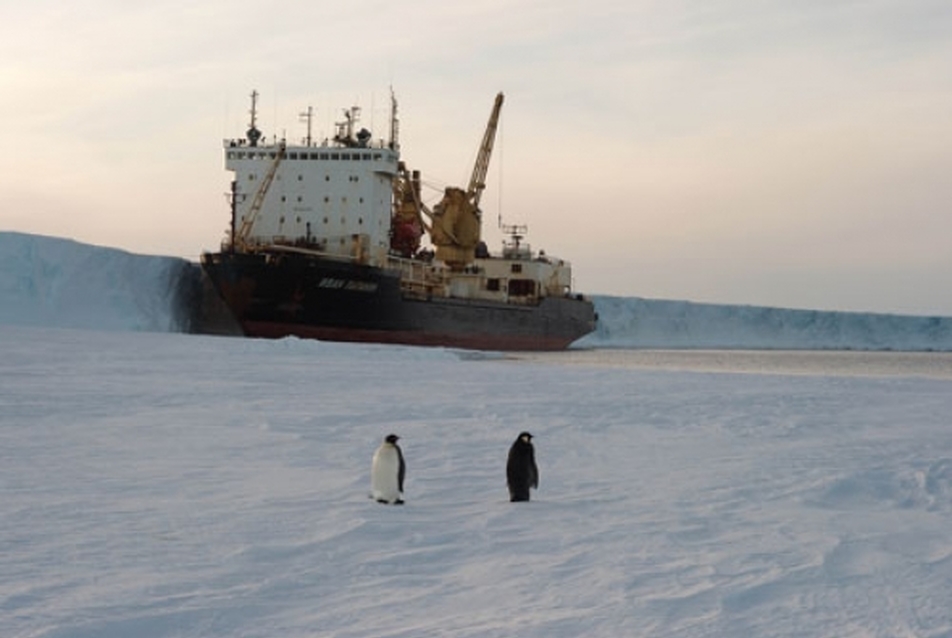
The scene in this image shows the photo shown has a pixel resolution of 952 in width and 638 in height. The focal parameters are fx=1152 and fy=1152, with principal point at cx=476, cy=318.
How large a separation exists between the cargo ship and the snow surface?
23.9 meters

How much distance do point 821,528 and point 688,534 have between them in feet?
2.89

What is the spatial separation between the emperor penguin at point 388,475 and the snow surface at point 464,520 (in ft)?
0.49

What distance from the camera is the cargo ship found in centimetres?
3925

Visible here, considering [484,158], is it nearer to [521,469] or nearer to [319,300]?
[319,300]

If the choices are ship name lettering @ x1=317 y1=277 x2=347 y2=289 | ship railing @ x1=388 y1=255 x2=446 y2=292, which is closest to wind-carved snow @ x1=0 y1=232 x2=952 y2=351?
ship railing @ x1=388 y1=255 x2=446 y2=292

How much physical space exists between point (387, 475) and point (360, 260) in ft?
111

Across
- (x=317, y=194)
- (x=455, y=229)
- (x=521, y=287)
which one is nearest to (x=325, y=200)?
(x=317, y=194)

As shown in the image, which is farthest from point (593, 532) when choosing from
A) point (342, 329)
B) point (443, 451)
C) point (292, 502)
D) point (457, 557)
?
point (342, 329)

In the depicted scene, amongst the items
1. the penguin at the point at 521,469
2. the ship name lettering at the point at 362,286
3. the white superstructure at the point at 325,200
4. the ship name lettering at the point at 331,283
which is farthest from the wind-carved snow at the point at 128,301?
the penguin at the point at 521,469

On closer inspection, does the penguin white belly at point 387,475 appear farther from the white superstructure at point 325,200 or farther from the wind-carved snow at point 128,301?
the wind-carved snow at point 128,301

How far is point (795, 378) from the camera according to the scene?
22.8m

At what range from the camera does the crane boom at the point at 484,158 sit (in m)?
55.7

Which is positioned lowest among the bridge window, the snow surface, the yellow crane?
the snow surface

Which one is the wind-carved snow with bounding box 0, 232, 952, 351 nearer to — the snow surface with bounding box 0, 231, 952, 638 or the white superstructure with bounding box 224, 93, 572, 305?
the white superstructure with bounding box 224, 93, 572, 305
